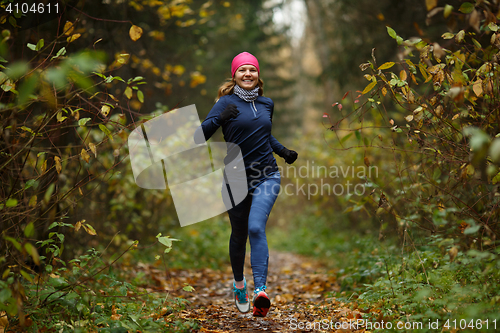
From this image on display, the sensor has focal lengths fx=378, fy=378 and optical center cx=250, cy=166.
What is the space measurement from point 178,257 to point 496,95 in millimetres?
5817

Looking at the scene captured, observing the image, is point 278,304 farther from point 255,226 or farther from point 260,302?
point 255,226

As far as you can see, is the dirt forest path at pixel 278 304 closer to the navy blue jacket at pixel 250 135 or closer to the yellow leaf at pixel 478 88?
the navy blue jacket at pixel 250 135

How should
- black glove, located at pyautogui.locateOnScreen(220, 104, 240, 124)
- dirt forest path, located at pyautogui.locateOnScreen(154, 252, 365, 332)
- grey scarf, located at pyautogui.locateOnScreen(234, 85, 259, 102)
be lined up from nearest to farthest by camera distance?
1. dirt forest path, located at pyautogui.locateOnScreen(154, 252, 365, 332)
2. black glove, located at pyautogui.locateOnScreen(220, 104, 240, 124)
3. grey scarf, located at pyautogui.locateOnScreen(234, 85, 259, 102)

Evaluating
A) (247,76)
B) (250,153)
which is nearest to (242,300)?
(250,153)

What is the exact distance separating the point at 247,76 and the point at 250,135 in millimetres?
607

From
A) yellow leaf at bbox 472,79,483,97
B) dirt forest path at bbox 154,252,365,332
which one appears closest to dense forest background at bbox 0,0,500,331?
yellow leaf at bbox 472,79,483,97

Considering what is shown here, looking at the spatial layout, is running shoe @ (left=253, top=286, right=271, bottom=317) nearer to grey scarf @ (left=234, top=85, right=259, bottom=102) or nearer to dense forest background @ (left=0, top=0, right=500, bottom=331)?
dense forest background @ (left=0, top=0, right=500, bottom=331)

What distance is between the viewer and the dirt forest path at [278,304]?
10.9ft

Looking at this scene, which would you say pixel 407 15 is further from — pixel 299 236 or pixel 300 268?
pixel 299 236

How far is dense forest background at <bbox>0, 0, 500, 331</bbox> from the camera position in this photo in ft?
9.15

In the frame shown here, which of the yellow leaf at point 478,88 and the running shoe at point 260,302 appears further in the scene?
the running shoe at point 260,302

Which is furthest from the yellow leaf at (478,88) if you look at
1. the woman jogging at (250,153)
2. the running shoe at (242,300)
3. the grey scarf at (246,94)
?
the running shoe at (242,300)

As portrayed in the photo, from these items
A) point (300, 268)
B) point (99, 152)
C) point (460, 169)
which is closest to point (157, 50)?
point (99, 152)

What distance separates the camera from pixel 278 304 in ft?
14.2
